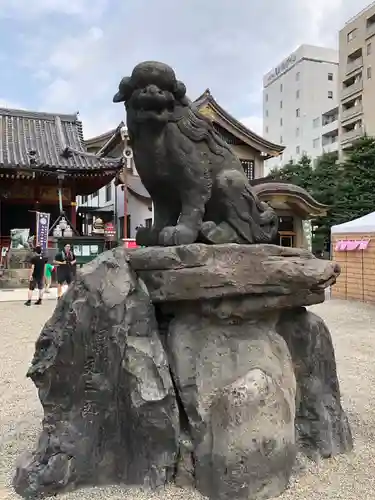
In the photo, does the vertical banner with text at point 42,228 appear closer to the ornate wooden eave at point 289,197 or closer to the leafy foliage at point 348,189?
the ornate wooden eave at point 289,197

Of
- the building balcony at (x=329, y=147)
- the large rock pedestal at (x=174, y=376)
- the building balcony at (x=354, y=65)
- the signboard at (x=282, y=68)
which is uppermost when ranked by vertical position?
the signboard at (x=282, y=68)

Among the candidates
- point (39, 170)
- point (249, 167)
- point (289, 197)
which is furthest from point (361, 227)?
point (39, 170)

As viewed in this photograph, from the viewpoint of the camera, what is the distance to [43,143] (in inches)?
717

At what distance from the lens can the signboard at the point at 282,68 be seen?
4193cm

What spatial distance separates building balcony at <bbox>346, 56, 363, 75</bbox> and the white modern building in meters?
6.09

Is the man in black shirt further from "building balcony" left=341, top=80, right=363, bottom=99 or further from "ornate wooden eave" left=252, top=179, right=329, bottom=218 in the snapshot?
"building balcony" left=341, top=80, right=363, bottom=99

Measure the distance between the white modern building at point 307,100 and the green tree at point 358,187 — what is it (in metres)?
20.4

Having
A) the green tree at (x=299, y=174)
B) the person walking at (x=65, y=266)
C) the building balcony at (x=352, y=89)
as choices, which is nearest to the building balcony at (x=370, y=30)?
the building balcony at (x=352, y=89)

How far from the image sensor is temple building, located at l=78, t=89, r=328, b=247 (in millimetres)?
15531

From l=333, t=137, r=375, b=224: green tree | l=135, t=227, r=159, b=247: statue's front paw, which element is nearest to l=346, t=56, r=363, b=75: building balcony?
l=333, t=137, r=375, b=224: green tree

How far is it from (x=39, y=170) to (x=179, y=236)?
13.8 metres

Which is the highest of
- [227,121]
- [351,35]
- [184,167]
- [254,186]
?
[351,35]

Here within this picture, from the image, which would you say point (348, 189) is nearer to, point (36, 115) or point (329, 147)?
point (36, 115)

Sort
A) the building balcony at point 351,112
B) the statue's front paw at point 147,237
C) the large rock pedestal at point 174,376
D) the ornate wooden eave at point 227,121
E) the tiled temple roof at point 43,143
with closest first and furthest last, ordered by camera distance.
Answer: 1. the large rock pedestal at point 174,376
2. the statue's front paw at point 147,237
3. the tiled temple roof at point 43,143
4. the ornate wooden eave at point 227,121
5. the building balcony at point 351,112
